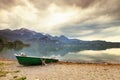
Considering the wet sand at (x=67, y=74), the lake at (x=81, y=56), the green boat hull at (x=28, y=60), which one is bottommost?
the wet sand at (x=67, y=74)

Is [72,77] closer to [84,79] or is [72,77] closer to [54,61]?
[84,79]

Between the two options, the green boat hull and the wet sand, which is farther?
the green boat hull

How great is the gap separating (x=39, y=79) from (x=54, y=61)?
14.3 metres

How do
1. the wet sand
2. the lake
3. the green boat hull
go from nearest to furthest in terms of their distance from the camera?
the wet sand → the green boat hull → the lake

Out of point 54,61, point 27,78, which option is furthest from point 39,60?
point 27,78

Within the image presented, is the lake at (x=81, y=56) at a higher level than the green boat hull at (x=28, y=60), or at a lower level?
higher

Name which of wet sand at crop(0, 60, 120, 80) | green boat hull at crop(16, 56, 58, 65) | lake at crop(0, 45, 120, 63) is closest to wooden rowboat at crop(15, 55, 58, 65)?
green boat hull at crop(16, 56, 58, 65)

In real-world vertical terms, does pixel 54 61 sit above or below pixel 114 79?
above

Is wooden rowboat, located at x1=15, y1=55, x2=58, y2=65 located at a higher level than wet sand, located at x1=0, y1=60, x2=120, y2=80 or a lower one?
higher

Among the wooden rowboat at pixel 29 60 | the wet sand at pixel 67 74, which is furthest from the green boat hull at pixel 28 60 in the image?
the wet sand at pixel 67 74

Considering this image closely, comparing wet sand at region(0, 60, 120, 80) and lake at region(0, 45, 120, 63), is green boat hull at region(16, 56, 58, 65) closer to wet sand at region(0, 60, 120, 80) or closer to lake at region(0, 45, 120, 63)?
wet sand at region(0, 60, 120, 80)

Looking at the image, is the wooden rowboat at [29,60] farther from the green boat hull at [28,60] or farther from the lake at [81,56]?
the lake at [81,56]

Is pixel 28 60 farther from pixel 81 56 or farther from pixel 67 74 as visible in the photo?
pixel 81 56

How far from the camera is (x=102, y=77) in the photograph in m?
21.9
